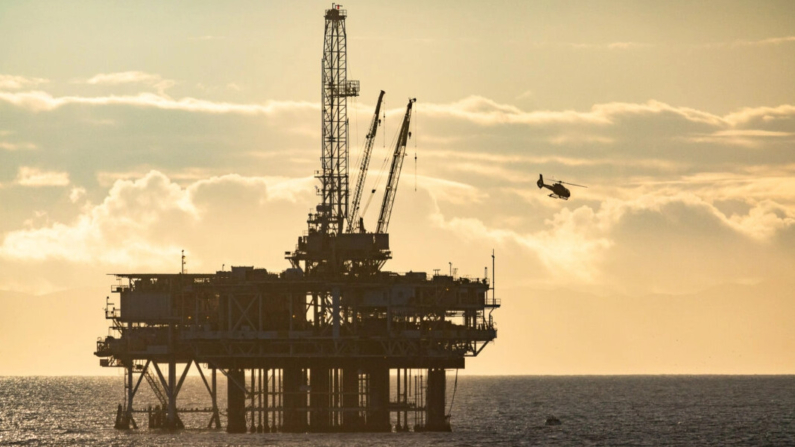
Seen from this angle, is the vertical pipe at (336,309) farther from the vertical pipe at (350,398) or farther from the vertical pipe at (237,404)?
the vertical pipe at (237,404)

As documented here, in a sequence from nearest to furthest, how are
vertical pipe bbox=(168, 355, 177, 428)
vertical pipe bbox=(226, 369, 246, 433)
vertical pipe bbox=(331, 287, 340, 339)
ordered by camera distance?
vertical pipe bbox=(331, 287, 340, 339), vertical pipe bbox=(226, 369, 246, 433), vertical pipe bbox=(168, 355, 177, 428)

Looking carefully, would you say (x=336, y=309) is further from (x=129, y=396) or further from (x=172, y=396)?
(x=129, y=396)

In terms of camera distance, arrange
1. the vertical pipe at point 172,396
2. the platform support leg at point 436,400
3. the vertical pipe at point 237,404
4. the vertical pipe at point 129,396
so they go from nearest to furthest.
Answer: the platform support leg at point 436,400
the vertical pipe at point 237,404
the vertical pipe at point 172,396
the vertical pipe at point 129,396

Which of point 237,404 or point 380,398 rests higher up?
point 380,398

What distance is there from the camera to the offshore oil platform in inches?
5276

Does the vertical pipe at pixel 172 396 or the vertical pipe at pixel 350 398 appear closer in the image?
the vertical pipe at pixel 350 398

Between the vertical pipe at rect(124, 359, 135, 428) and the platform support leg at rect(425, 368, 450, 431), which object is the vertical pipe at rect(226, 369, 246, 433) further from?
the platform support leg at rect(425, 368, 450, 431)

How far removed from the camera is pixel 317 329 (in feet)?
440

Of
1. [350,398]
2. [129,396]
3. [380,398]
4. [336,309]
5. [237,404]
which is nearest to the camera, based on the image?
[336,309]

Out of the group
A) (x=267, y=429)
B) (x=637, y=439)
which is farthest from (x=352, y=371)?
(x=637, y=439)

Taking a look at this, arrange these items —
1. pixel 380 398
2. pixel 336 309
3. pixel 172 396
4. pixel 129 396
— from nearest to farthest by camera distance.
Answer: pixel 336 309
pixel 380 398
pixel 172 396
pixel 129 396

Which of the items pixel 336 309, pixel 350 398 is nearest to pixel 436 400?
pixel 350 398

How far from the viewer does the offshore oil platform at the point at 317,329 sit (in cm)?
13400

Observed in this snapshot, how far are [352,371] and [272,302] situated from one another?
1019 centimetres
